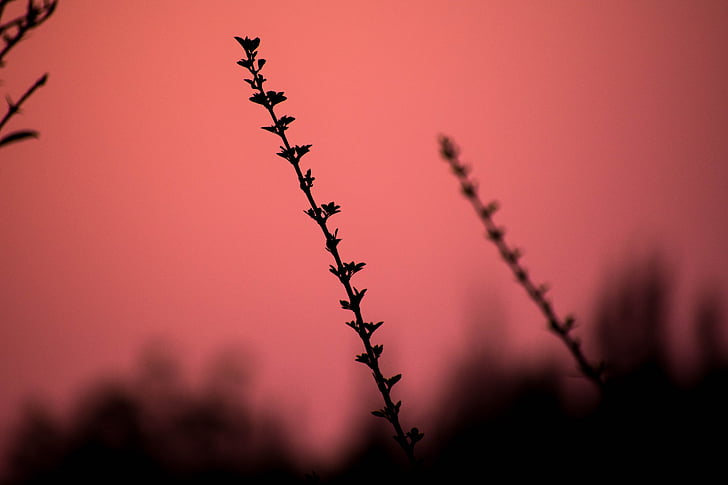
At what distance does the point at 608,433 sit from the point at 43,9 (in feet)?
8.23

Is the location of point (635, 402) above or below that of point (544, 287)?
below

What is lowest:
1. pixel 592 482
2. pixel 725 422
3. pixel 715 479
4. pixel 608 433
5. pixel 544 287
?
pixel 725 422

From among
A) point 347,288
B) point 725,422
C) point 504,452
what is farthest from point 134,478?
point 347,288

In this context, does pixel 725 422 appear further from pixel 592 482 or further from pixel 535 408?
pixel 535 408

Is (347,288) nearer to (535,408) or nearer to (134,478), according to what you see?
(535,408)

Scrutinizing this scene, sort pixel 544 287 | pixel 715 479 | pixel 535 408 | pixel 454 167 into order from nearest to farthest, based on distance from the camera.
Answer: pixel 454 167 < pixel 544 287 < pixel 715 479 < pixel 535 408

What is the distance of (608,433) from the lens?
1.77 meters

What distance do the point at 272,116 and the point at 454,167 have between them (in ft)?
5.29

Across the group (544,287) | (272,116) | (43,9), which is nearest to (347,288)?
(272,116)

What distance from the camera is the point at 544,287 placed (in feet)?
6.11

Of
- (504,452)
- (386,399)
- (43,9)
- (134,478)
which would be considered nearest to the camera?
(43,9)

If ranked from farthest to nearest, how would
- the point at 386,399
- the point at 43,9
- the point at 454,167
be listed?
the point at 386,399, the point at 43,9, the point at 454,167

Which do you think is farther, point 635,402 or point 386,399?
point 386,399

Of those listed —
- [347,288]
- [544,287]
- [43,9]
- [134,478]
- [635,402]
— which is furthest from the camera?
[134,478]
